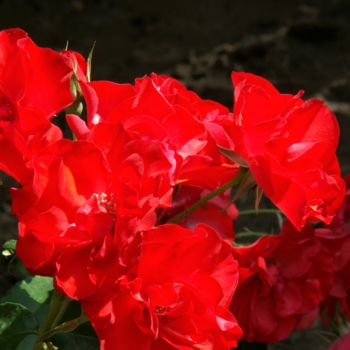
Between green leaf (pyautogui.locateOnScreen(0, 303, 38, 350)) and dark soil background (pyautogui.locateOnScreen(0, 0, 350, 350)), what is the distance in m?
1.32

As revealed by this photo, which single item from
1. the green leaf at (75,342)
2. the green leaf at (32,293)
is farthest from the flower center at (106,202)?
the green leaf at (32,293)

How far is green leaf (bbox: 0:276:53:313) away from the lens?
99cm

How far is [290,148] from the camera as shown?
0.76 m

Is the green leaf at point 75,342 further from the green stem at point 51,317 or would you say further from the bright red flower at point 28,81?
the bright red flower at point 28,81

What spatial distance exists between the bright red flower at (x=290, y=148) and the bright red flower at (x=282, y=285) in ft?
0.66

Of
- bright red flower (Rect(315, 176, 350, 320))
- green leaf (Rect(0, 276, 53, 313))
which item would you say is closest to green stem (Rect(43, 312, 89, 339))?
green leaf (Rect(0, 276, 53, 313))

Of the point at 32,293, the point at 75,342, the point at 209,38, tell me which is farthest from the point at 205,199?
the point at 209,38

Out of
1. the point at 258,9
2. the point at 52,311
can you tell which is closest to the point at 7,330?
the point at 52,311

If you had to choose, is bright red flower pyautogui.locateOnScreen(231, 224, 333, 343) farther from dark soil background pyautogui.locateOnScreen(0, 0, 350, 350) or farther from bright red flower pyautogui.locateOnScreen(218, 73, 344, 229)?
dark soil background pyautogui.locateOnScreen(0, 0, 350, 350)

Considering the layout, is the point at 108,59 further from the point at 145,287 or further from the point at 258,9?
the point at 145,287

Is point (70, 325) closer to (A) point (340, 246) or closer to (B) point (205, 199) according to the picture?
(B) point (205, 199)

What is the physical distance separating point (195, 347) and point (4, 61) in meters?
0.27

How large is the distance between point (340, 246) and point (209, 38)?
1391 millimetres

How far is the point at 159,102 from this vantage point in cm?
73
